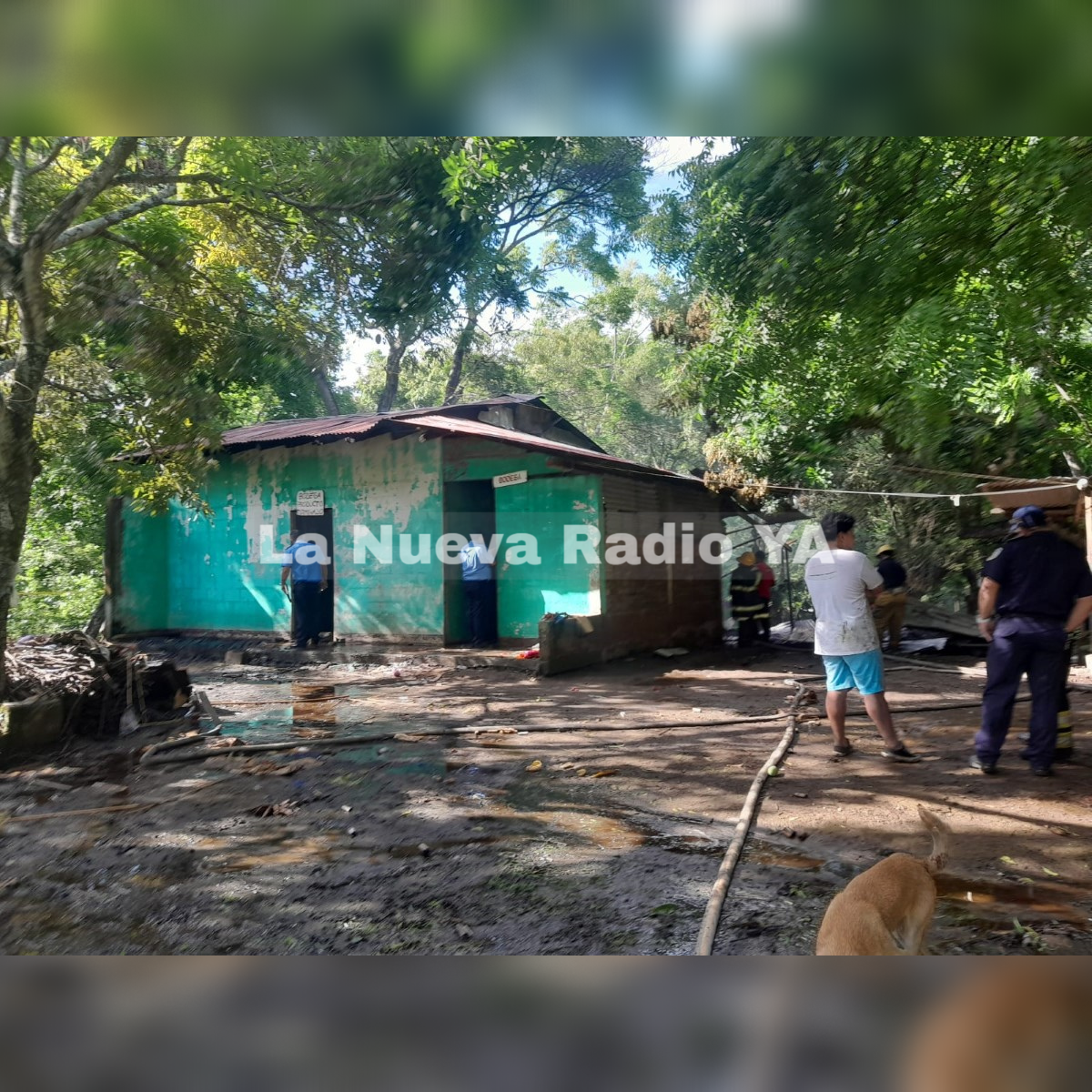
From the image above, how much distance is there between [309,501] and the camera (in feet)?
31.4

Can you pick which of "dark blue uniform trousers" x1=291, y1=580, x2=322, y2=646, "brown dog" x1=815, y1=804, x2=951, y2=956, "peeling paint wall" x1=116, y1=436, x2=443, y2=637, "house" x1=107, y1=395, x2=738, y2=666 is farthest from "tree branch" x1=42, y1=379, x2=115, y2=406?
"brown dog" x1=815, y1=804, x2=951, y2=956

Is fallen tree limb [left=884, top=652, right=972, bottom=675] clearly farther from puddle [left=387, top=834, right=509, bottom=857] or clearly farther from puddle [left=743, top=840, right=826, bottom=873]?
puddle [left=387, top=834, right=509, bottom=857]

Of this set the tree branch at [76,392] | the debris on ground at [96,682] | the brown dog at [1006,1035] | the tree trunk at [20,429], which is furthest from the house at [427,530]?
the brown dog at [1006,1035]

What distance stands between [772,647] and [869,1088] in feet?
30.6

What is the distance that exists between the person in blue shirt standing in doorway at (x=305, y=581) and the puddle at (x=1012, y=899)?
7393mm

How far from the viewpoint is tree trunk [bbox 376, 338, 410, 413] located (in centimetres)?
505

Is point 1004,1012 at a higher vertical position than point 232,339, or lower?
lower

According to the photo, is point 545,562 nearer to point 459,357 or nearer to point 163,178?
point 459,357

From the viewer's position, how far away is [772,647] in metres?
11.2

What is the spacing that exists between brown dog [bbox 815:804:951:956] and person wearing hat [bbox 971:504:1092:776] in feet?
7.99

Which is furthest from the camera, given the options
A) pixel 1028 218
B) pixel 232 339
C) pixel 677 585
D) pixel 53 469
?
pixel 677 585
